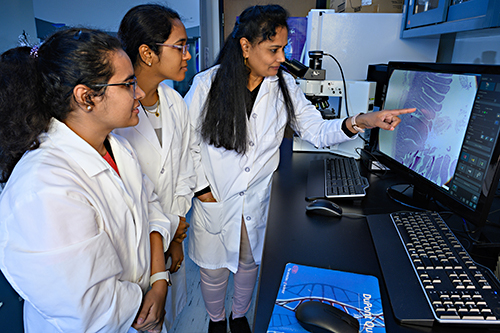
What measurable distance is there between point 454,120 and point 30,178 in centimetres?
113

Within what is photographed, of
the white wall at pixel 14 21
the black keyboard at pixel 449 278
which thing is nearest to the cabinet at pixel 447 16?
the black keyboard at pixel 449 278

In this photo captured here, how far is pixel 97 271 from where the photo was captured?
0.73 meters

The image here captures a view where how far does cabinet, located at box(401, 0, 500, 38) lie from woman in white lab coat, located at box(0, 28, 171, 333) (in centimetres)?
113

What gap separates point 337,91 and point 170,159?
938mm

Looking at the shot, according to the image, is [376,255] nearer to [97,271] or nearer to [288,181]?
[288,181]

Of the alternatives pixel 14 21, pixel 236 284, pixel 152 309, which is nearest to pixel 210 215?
pixel 236 284

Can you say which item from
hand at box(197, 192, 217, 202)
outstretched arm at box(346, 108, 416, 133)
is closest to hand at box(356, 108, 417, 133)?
outstretched arm at box(346, 108, 416, 133)

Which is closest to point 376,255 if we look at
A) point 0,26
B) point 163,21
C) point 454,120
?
point 454,120

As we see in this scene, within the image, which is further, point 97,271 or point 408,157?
point 408,157

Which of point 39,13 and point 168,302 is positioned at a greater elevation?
point 39,13

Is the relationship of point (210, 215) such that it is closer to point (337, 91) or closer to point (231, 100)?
point (231, 100)

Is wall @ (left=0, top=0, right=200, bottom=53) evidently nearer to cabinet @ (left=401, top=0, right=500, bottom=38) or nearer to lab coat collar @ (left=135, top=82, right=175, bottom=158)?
lab coat collar @ (left=135, top=82, right=175, bottom=158)

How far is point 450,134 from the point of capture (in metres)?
0.94

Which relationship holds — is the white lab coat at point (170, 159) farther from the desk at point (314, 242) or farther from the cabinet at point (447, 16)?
the cabinet at point (447, 16)
